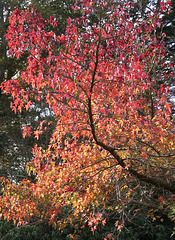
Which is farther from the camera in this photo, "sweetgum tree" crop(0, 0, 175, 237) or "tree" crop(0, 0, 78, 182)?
"tree" crop(0, 0, 78, 182)

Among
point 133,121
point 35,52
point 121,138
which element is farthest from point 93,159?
point 35,52

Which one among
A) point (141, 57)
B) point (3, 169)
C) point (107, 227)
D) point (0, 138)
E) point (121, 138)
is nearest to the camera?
point (121, 138)

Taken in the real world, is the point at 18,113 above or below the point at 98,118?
above

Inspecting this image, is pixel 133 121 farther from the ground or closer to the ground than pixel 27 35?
closer to the ground

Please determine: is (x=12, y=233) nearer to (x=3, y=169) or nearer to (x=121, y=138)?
A: (x=3, y=169)

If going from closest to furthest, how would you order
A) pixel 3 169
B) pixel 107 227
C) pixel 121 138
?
1. pixel 121 138
2. pixel 107 227
3. pixel 3 169

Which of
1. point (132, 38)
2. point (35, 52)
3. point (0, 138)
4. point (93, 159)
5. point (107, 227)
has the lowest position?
point (107, 227)

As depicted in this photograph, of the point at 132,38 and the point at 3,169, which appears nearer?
the point at 132,38

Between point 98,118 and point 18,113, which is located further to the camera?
point 18,113

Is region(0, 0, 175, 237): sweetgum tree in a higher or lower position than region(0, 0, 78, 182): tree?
lower

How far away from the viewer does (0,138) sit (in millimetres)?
12922

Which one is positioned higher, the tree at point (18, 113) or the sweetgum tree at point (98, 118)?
the tree at point (18, 113)

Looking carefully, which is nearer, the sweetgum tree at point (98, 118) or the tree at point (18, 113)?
the sweetgum tree at point (98, 118)

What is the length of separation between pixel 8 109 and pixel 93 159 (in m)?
7.61
